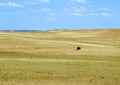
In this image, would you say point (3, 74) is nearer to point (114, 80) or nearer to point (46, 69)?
point (46, 69)

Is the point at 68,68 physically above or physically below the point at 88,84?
below

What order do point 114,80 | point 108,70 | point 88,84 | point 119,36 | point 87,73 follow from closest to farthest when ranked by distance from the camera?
point 88,84, point 114,80, point 87,73, point 108,70, point 119,36

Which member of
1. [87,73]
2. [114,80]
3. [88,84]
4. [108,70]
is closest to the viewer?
[88,84]

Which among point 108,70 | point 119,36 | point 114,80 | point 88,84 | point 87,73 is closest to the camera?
point 88,84

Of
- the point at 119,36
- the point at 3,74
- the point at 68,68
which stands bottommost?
the point at 119,36

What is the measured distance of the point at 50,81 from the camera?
23297 millimetres

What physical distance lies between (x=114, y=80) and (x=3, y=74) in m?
7.65

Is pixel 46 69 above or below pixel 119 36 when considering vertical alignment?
above

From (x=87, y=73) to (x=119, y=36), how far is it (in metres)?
61.8

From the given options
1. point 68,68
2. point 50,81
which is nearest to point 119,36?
point 68,68

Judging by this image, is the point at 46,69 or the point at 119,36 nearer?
the point at 46,69

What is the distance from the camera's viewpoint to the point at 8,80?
76.1ft

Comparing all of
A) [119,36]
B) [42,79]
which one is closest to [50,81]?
[42,79]

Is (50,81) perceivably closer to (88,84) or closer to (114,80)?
(88,84)
